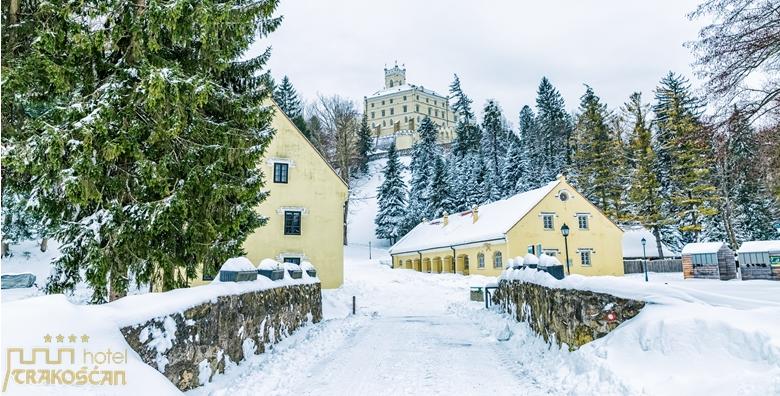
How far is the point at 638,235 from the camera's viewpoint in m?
41.3

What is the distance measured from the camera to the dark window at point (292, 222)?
837 inches

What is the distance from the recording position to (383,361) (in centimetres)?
814

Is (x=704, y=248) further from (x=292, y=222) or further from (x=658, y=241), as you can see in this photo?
(x=292, y=222)

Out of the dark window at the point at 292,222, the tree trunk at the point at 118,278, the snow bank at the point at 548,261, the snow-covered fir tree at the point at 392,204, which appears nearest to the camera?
the tree trunk at the point at 118,278

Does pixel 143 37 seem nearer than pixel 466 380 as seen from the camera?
No

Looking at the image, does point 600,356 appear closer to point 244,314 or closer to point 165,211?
point 244,314

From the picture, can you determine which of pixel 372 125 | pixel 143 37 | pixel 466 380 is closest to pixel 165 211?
pixel 143 37

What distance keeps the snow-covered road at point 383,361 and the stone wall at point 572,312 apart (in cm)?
95

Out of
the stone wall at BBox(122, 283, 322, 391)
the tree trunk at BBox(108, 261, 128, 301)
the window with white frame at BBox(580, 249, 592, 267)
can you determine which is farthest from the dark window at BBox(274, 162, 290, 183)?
the window with white frame at BBox(580, 249, 592, 267)

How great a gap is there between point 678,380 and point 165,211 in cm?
782

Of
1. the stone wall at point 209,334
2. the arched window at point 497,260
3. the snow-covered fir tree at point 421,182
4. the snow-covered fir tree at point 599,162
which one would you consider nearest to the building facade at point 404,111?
the snow-covered fir tree at point 421,182

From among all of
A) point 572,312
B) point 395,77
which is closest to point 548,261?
point 572,312

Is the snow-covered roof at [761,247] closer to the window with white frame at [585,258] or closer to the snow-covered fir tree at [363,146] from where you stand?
the window with white frame at [585,258]

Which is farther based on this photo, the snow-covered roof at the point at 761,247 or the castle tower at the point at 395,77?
the castle tower at the point at 395,77
